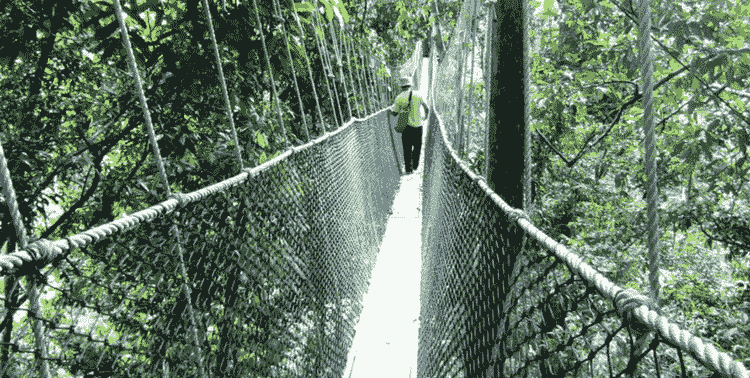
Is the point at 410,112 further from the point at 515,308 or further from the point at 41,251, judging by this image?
the point at 41,251

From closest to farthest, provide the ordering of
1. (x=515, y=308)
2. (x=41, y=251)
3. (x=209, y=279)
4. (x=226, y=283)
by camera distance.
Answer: (x=41, y=251), (x=515, y=308), (x=209, y=279), (x=226, y=283)

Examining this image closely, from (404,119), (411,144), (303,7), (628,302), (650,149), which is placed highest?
(303,7)

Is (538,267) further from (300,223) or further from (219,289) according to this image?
(300,223)

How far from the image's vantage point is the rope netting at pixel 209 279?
750 mm

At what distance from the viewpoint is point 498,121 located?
62.9 inches

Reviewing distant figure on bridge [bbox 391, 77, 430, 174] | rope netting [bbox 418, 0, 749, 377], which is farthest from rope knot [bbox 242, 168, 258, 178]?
distant figure on bridge [bbox 391, 77, 430, 174]

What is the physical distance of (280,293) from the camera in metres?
1.73

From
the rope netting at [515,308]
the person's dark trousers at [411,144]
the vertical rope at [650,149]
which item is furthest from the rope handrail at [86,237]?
the person's dark trousers at [411,144]

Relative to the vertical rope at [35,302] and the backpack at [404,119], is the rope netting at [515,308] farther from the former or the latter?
the backpack at [404,119]

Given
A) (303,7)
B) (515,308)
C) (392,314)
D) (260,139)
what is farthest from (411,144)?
(515,308)

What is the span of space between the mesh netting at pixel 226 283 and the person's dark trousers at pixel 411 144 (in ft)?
8.37

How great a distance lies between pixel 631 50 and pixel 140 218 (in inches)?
114

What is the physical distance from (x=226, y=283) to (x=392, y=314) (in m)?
1.87

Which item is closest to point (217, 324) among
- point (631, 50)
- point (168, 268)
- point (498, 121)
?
point (168, 268)
